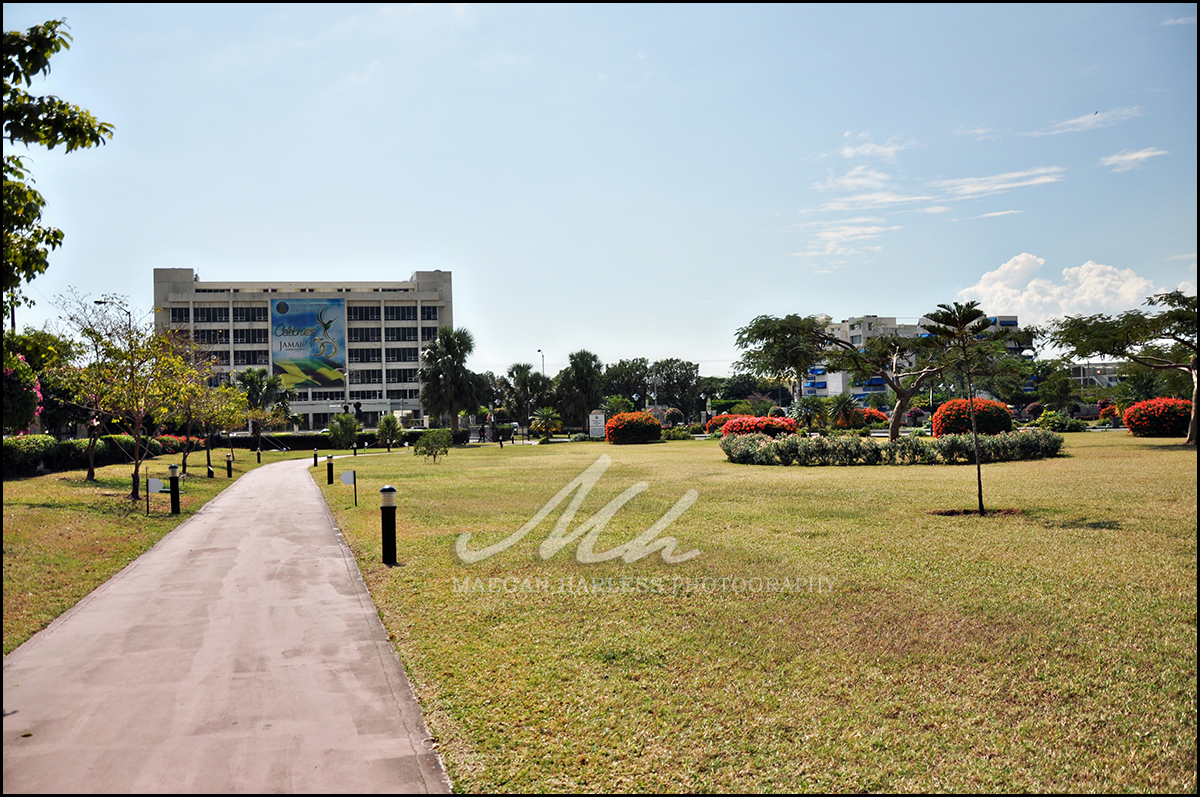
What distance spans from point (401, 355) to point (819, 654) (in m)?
96.3

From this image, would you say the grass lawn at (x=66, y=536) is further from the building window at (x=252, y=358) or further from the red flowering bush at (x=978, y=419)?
the building window at (x=252, y=358)

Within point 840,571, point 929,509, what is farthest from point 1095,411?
point 840,571

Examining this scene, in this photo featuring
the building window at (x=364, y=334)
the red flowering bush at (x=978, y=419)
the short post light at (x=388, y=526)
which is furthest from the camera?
the building window at (x=364, y=334)

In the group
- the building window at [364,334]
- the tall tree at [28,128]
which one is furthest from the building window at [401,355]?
the tall tree at [28,128]

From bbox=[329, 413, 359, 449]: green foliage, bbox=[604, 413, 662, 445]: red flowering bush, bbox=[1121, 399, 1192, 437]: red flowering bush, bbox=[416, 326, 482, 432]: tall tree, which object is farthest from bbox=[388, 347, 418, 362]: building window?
bbox=[1121, 399, 1192, 437]: red flowering bush

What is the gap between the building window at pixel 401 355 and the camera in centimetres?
9744

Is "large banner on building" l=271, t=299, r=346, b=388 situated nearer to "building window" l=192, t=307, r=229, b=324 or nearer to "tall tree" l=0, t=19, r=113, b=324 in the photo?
"building window" l=192, t=307, r=229, b=324

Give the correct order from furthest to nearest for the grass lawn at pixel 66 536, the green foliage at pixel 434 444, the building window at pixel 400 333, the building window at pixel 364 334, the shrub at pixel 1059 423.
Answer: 1. the building window at pixel 400 333
2. the building window at pixel 364 334
3. the shrub at pixel 1059 423
4. the green foliage at pixel 434 444
5. the grass lawn at pixel 66 536

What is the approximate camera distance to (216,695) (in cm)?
495

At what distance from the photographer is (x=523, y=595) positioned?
804 cm

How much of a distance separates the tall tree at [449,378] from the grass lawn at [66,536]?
38.9 meters

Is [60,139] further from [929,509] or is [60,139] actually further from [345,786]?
[929,509]

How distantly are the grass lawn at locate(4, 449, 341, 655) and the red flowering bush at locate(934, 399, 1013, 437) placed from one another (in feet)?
98.8

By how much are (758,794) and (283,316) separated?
101335mm
